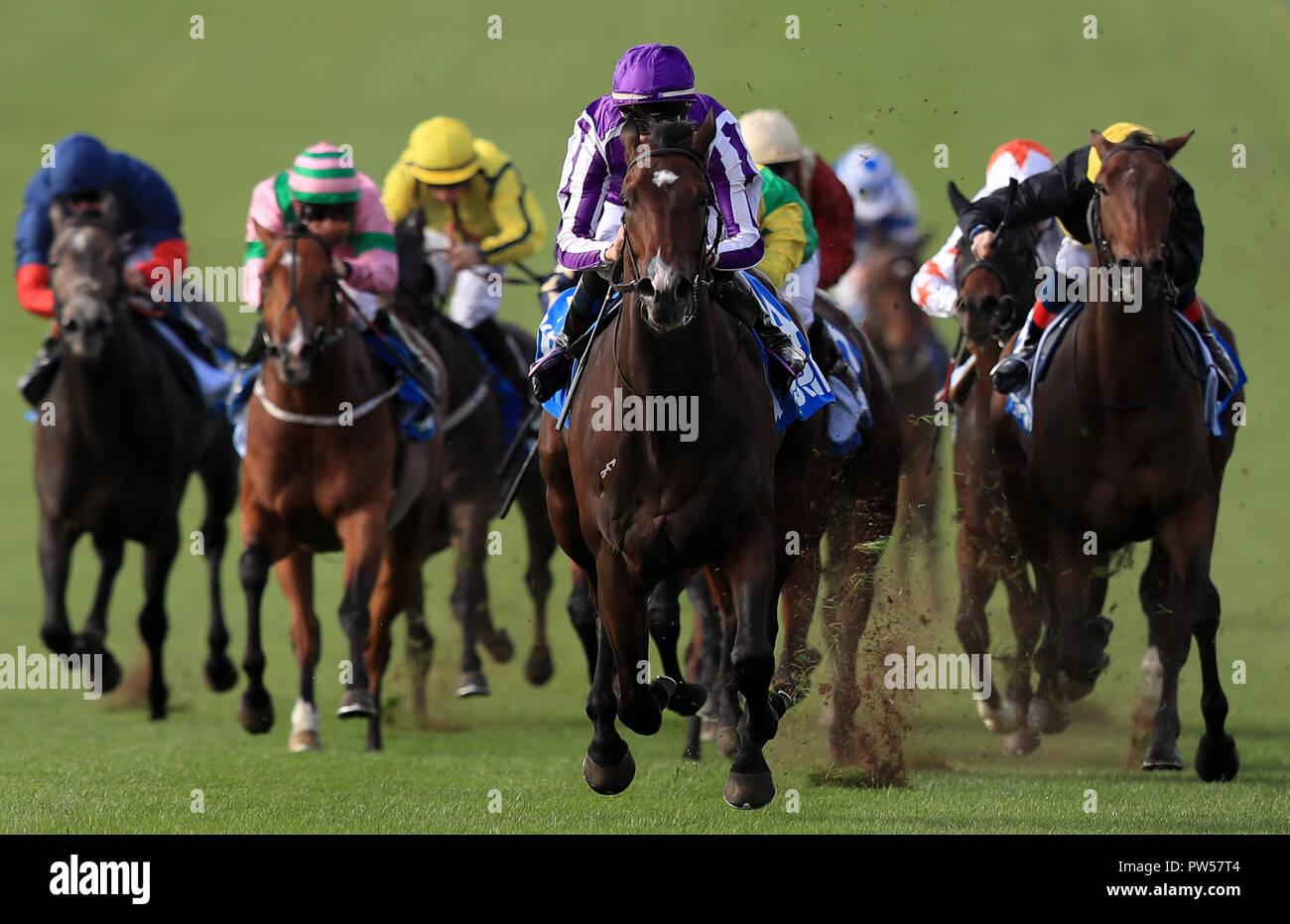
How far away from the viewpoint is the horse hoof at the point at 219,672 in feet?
35.3

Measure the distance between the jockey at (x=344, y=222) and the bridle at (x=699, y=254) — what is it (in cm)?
405

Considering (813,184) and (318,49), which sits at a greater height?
(318,49)

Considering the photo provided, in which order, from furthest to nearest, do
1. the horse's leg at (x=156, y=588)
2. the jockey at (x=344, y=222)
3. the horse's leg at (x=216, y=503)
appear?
the horse's leg at (x=216, y=503), the horse's leg at (x=156, y=588), the jockey at (x=344, y=222)

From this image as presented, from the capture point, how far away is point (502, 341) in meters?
12.1

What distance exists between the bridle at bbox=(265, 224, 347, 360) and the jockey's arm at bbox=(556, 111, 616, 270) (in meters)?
2.73

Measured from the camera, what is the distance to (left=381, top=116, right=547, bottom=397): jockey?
39.7ft

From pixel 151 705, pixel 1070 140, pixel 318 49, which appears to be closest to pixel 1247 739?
pixel 151 705

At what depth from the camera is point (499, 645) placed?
12094mm

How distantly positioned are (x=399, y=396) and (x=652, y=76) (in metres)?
3.99

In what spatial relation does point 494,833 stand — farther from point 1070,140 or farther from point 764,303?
point 1070,140

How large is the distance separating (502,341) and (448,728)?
98.3 inches

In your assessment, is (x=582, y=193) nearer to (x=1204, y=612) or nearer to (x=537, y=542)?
(x=1204, y=612)

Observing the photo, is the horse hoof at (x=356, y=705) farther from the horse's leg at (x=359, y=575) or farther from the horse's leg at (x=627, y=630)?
the horse's leg at (x=627, y=630)

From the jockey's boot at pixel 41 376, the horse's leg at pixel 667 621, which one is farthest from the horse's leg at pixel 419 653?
the horse's leg at pixel 667 621
